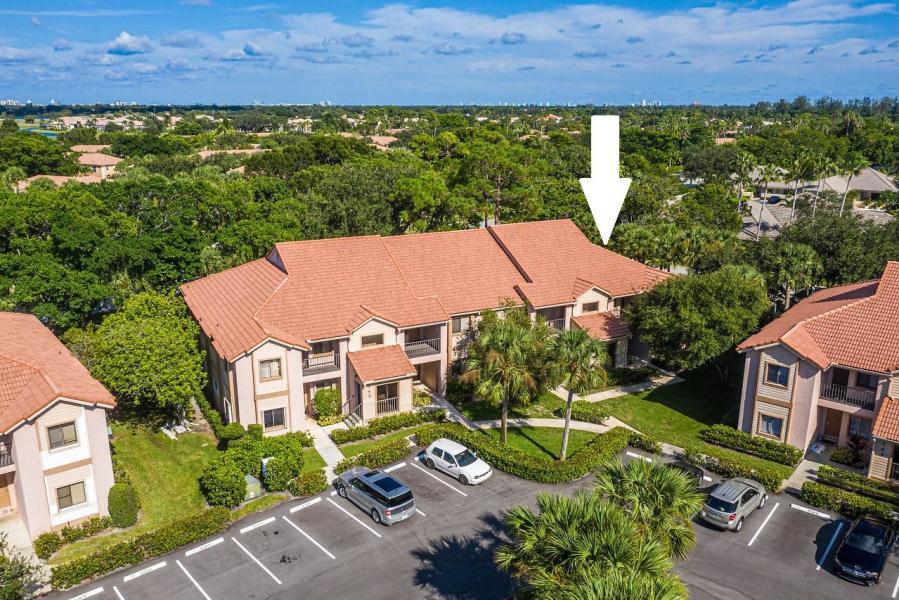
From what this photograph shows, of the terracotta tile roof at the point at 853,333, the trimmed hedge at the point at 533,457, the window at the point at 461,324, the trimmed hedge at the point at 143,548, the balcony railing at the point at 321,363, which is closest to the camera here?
the trimmed hedge at the point at 143,548

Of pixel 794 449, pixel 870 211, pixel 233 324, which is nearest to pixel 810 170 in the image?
pixel 870 211

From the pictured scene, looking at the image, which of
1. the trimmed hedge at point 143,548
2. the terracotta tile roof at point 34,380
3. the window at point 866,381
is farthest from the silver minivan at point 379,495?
the window at point 866,381

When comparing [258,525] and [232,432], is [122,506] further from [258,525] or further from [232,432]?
[232,432]

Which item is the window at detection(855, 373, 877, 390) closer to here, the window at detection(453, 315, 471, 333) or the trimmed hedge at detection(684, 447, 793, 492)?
the trimmed hedge at detection(684, 447, 793, 492)

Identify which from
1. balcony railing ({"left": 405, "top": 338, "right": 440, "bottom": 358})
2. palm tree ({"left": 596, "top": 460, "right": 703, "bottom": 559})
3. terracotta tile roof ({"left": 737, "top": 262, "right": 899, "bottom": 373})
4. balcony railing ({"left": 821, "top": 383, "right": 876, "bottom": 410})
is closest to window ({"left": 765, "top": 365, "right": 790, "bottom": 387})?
terracotta tile roof ({"left": 737, "top": 262, "right": 899, "bottom": 373})

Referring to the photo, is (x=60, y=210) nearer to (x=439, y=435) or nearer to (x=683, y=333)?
(x=439, y=435)

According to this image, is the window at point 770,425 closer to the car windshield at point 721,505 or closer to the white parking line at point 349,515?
the car windshield at point 721,505
